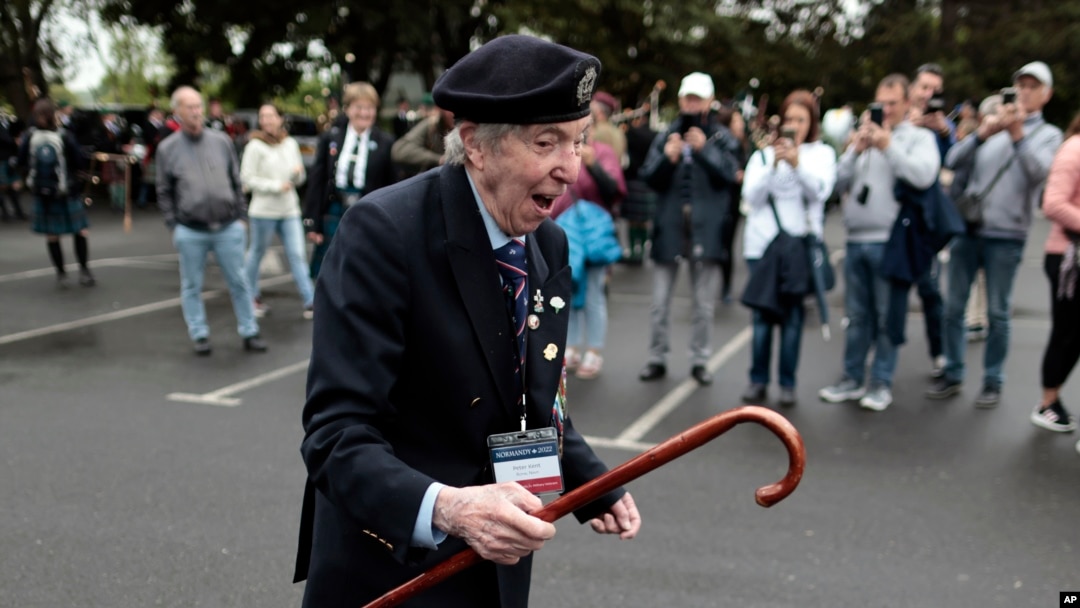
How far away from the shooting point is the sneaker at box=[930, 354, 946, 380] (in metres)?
7.03

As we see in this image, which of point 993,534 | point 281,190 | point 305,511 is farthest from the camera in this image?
point 281,190

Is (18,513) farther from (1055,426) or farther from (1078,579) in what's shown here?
(1055,426)

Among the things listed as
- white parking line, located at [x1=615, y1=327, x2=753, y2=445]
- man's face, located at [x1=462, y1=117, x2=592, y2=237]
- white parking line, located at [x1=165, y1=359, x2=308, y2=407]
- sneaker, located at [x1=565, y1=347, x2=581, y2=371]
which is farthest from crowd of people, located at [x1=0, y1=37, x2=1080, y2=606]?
white parking line, located at [x1=165, y1=359, x2=308, y2=407]

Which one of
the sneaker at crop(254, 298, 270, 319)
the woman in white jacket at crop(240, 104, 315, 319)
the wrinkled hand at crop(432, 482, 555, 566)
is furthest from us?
the sneaker at crop(254, 298, 270, 319)

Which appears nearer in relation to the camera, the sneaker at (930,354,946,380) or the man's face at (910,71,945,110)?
the man's face at (910,71,945,110)

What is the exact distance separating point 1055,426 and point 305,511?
5.44 meters

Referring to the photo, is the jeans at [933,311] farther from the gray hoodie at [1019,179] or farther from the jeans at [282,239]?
the jeans at [282,239]

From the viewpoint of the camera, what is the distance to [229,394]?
6738 millimetres

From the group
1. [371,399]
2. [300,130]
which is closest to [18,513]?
[371,399]

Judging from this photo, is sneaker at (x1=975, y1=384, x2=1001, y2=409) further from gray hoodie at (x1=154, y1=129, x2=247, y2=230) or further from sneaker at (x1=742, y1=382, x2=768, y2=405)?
gray hoodie at (x1=154, y1=129, x2=247, y2=230)

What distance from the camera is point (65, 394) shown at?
21.8 ft

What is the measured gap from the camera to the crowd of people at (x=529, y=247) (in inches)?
70.6

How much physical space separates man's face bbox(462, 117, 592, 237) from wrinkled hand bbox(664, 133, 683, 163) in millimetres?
5071

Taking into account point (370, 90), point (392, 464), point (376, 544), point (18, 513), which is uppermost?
point (370, 90)
